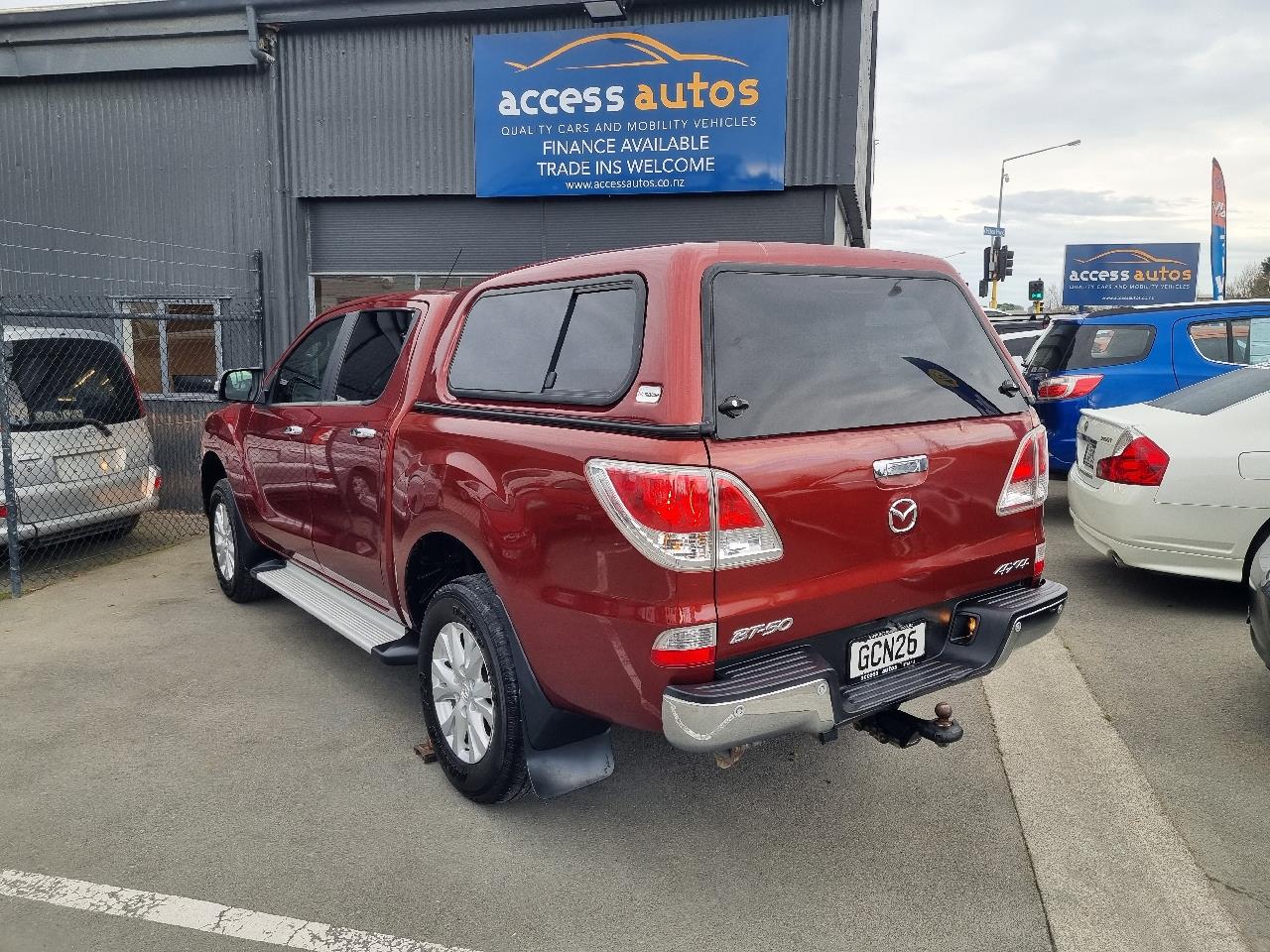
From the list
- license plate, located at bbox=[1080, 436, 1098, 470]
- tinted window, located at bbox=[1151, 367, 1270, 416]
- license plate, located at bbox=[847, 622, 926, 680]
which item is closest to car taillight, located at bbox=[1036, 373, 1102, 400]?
tinted window, located at bbox=[1151, 367, 1270, 416]

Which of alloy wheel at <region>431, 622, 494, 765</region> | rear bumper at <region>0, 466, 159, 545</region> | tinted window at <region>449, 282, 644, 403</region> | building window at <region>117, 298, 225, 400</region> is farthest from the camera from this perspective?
building window at <region>117, 298, 225, 400</region>

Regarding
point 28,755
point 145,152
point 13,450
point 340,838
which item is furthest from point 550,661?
point 145,152

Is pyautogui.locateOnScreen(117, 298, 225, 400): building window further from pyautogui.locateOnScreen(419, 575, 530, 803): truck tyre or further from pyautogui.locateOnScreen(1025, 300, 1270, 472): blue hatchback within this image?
pyautogui.locateOnScreen(1025, 300, 1270, 472): blue hatchback

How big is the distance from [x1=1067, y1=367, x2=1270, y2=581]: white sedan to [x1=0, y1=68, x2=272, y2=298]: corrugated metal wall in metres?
9.38

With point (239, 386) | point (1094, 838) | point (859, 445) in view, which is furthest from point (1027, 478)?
point (239, 386)

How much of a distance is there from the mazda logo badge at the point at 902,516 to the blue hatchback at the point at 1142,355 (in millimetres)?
5885

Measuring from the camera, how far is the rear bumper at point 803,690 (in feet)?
8.58

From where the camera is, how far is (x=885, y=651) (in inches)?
122

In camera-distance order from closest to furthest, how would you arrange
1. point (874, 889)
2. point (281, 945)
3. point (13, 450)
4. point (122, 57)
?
point (281, 945) → point (874, 889) → point (13, 450) → point (122, 57)

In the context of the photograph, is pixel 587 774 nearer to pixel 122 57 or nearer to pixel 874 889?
pixel 874 889

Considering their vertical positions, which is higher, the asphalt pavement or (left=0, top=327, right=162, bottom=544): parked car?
(left=0, top=327, right=162, bottom=544): parked car

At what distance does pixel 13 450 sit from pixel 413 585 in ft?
13.8

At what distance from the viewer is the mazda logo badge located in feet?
9.80

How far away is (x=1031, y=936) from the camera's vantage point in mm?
2719
